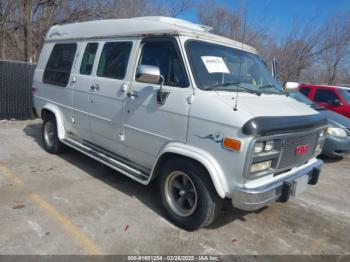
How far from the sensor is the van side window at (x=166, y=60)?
3.67 meters

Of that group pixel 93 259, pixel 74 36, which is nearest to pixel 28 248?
pixel 93 259

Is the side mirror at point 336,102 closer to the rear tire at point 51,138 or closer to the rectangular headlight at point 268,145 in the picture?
the rectangular headlight at point 268,145

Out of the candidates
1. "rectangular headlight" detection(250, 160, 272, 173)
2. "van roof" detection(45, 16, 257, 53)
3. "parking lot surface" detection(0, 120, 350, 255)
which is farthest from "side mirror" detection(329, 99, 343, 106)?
"rectangular headlight" detection(250, 160, 272, 173)

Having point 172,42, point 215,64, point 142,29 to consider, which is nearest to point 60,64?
point 142,29

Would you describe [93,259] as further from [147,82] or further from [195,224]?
[147,82]

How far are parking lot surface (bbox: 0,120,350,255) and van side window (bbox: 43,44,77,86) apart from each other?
162cm

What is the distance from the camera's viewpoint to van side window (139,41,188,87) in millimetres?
3670

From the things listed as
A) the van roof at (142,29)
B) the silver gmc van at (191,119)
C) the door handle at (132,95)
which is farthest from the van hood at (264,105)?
the door handle at (132,95)

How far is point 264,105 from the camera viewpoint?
3.54 metres

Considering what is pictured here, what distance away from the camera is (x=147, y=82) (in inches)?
157

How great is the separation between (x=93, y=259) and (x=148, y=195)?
5.41 ft

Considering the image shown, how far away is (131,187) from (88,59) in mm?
2228

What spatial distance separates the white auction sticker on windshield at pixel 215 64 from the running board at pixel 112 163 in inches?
63.4

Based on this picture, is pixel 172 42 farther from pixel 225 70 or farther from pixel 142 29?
pixel 225 70
